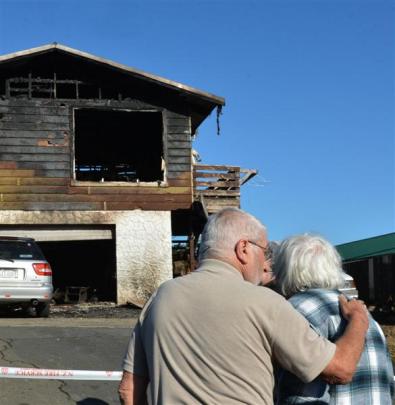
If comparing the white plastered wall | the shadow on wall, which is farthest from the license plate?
the shadow on wall

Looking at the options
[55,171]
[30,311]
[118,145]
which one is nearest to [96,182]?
[55,171]

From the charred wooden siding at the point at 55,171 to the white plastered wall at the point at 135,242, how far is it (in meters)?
0.21

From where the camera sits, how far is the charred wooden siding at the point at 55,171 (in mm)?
15602

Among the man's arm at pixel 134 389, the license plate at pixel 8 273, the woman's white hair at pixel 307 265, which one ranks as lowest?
the license plate at pixel 8 273

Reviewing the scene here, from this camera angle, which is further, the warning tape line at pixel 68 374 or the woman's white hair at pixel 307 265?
the warning tape line at pixel 68 374

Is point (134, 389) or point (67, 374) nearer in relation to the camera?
point (134, 389)

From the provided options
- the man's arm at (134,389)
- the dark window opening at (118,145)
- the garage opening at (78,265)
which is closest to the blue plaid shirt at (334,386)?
the man's arm at (134,389)

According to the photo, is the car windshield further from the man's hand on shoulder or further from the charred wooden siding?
the man's hand on shoulder

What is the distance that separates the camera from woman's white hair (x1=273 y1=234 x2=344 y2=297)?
277cm

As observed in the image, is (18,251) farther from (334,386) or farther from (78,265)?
(78,265)

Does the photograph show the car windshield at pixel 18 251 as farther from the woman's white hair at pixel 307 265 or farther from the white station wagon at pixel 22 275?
Answer: the woman's white hair at pixel 307 265

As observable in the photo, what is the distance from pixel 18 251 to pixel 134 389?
372 inches

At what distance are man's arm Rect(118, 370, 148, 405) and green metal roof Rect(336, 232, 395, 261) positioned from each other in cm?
2102

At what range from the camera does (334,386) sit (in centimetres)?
260
